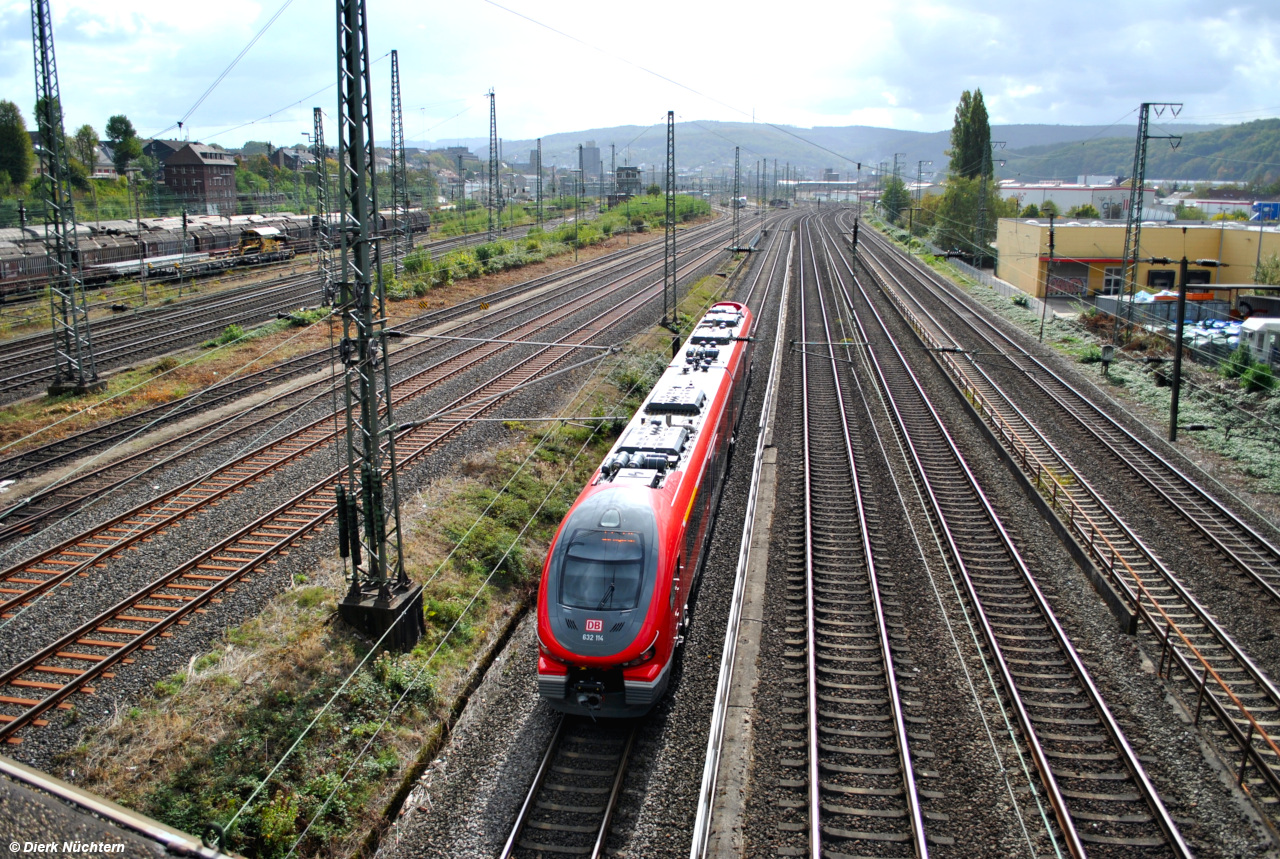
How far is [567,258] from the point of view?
60.8 meters

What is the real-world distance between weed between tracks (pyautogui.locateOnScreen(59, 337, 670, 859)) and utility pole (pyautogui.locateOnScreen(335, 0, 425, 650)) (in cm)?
59

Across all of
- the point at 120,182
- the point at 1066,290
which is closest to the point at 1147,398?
the point at 1066,290

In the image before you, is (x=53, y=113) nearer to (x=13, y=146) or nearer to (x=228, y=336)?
(x=228, y=336)

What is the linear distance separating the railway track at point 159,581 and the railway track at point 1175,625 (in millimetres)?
12850

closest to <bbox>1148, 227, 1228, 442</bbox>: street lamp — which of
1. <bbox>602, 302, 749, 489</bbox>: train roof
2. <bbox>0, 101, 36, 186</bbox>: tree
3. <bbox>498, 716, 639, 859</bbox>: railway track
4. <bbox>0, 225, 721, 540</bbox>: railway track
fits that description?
<bbox>602, 302, 749, 489</bbox>: train roof

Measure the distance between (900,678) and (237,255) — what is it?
5084 cm

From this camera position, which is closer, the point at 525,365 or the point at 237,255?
the point at 525,365

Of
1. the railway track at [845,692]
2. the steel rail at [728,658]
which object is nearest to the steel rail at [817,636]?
the railway track at [845,692]

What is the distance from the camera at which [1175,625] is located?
13023 millimetres

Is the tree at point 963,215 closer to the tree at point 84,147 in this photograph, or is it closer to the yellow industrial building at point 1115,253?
the yellow industrial building at point 1115,253

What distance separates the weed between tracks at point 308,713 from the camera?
929cm

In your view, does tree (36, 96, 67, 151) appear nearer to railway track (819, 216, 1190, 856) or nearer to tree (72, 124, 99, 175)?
railway track (819, 216, 1190, 856)

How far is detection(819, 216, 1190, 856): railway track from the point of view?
951 cm

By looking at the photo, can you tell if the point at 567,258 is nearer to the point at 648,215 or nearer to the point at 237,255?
the point at 237,255
